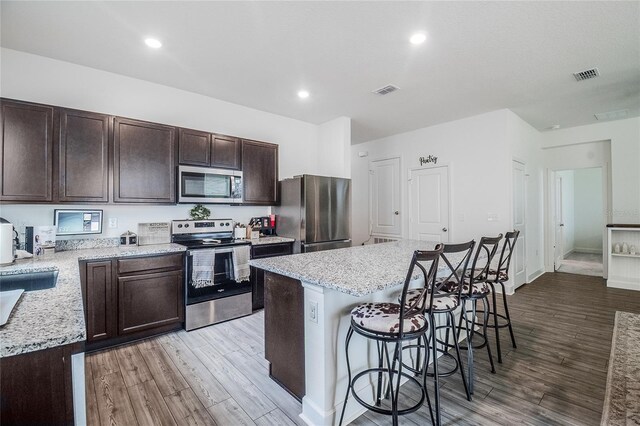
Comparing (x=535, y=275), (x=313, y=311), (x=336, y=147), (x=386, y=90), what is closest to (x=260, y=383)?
(x=313, y=311)

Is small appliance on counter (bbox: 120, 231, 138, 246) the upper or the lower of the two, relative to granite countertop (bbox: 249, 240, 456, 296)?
upper

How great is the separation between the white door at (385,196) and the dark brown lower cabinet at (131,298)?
13.6 ft

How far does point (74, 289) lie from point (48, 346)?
2.39 feet

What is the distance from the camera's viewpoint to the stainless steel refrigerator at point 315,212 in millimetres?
3982

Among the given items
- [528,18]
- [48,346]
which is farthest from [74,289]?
[528,18]

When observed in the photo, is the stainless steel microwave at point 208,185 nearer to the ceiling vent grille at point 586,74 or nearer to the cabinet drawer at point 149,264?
the cabinet drawer at point 149,264

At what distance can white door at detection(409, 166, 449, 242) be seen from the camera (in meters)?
5.13

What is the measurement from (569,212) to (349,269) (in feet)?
31.7

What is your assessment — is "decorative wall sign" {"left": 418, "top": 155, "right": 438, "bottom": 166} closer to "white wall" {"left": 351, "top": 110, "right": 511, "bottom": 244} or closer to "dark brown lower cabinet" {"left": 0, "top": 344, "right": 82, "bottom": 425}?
"white wall" {"left": 351, "top": 110, "right": 511, "bottom": 244}

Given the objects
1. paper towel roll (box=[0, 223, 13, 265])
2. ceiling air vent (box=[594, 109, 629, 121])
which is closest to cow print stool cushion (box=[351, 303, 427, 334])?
paper towel roll (box=[0, 223, 13, 265])

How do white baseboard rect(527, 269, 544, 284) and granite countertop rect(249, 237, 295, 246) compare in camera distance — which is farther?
white baseboard rect(527, 269, 544, 284)

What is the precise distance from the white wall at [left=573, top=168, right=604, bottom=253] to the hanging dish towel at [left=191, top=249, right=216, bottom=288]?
10.1 meters

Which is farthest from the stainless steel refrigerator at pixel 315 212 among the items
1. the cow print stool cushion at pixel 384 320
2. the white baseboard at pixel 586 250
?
the white baseboard at pixel 586 250

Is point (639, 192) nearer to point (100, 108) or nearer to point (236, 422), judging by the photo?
point (236, 422)
